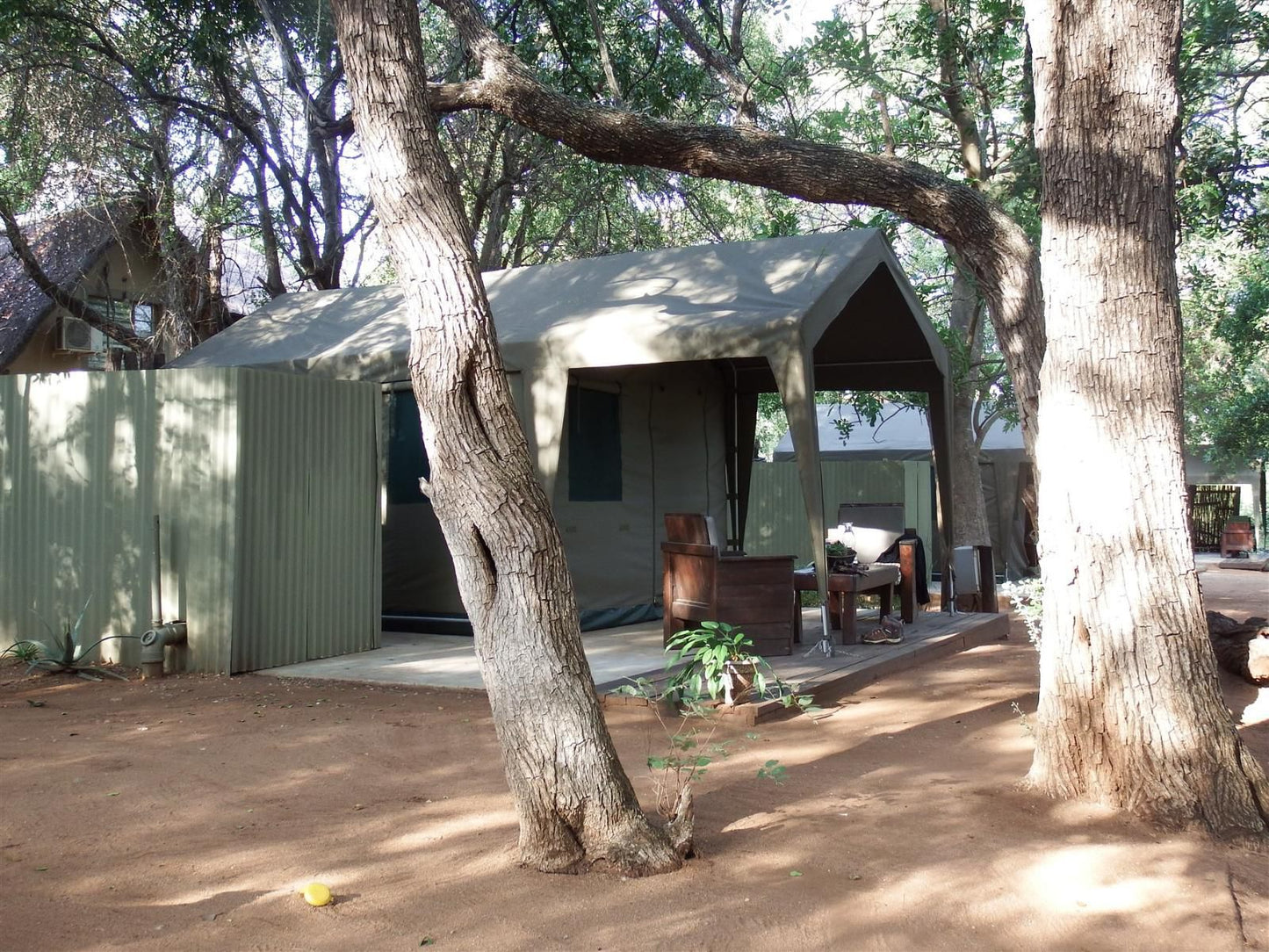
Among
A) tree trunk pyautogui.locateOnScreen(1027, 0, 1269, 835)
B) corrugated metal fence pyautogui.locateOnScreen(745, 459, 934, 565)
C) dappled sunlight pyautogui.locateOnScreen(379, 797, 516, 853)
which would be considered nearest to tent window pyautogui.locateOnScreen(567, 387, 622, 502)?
dappled sunlight pyautogui.locateOnScreen(379, 797, 516, 853)

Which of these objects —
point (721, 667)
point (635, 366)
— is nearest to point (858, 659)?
point (721, 667)

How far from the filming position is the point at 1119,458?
413cm

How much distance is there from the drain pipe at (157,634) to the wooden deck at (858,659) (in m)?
2.68

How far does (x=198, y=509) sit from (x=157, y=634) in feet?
2.55

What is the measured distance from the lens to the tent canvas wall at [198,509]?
6941 mm

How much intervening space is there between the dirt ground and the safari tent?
2447mm

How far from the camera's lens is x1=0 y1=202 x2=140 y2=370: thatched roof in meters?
13.0

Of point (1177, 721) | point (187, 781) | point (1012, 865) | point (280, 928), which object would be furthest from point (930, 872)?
point (187, 781)

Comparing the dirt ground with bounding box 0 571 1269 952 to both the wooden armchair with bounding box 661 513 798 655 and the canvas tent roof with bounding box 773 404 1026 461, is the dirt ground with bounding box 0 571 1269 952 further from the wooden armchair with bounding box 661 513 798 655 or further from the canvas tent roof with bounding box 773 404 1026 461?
the canvas tent roof with bounding box 773 404 1026 461

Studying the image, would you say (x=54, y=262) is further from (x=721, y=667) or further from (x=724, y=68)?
(x=721, y=667)

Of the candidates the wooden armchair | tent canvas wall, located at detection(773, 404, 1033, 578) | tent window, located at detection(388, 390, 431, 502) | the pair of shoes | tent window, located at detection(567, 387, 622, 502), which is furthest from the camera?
tent canvas wall, located at detection(773, 404, 1033, 578)

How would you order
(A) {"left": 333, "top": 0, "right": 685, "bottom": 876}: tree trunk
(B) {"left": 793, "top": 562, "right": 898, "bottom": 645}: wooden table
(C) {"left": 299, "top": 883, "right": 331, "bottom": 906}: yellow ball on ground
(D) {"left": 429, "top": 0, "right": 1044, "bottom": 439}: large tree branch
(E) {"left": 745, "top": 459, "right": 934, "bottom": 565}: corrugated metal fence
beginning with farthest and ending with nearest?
(E) {"left": 745, "top": 459, "right": 934, "bottom": 565}: corrugated metal fence
(B) {"left": 793, "top": 562, "right": 898, "bottom": 645}: wooden table
(D) {"left": 429, "top": 0, "right": 1044, "bottom": 439}: large tree branch
(A) {"left": 333, "top": 0, "right": 685, "bottom": 876}: tree trunk
(C) {"left": 299, "top": 883, "right": 331, "bottom": 906}: yellow ball on ground

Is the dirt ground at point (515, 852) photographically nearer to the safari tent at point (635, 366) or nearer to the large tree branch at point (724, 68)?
the safari tent at point (635, 366)

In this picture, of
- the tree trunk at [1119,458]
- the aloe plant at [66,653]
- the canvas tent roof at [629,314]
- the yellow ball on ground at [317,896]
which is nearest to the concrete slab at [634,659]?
the aloe plant at [66,653]
